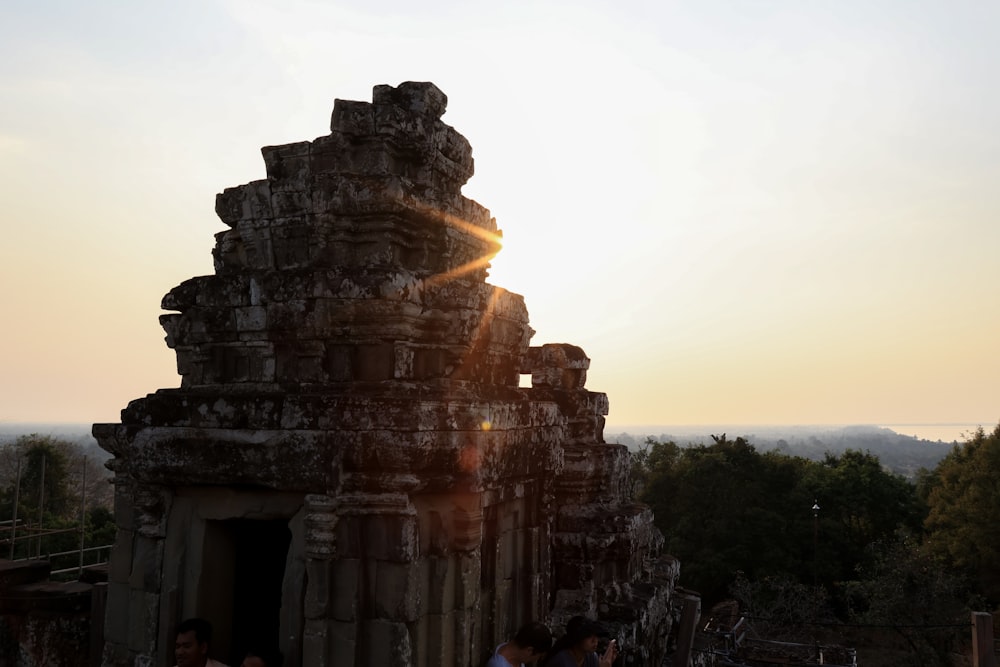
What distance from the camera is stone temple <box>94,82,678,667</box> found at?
432cm

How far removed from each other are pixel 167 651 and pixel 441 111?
4.16 m

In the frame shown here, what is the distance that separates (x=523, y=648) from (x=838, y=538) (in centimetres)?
3234

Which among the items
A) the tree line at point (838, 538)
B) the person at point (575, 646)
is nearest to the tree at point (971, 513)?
the tree line at point (838, 538)

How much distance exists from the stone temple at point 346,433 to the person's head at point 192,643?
302 mm

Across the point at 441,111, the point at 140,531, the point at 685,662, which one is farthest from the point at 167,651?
the point at 685,662

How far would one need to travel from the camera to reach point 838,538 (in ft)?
107

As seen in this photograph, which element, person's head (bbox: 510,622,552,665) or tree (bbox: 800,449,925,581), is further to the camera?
tree (bbox: 800,449,925,581)

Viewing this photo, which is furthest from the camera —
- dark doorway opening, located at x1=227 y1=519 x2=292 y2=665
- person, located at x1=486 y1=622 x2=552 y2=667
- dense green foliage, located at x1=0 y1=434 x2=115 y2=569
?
dense green foliage, located at x1=0 y1=434 x2=115 y2=569

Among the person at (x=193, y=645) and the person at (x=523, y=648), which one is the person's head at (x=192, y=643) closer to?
the person at (x=193, y=645)

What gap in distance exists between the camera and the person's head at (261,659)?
13.9ft

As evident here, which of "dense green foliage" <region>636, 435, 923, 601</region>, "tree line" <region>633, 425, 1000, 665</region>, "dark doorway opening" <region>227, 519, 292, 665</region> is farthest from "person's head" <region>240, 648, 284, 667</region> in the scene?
"dense green foliage" <region>636, 435, 923, 601</region>

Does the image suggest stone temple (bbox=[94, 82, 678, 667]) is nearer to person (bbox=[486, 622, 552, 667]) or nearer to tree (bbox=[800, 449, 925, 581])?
person (bbox=[486, 622, 552, 667])

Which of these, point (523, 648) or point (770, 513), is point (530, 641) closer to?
point (523, 648)

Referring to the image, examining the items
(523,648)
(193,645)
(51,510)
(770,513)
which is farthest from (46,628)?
(770,513)
